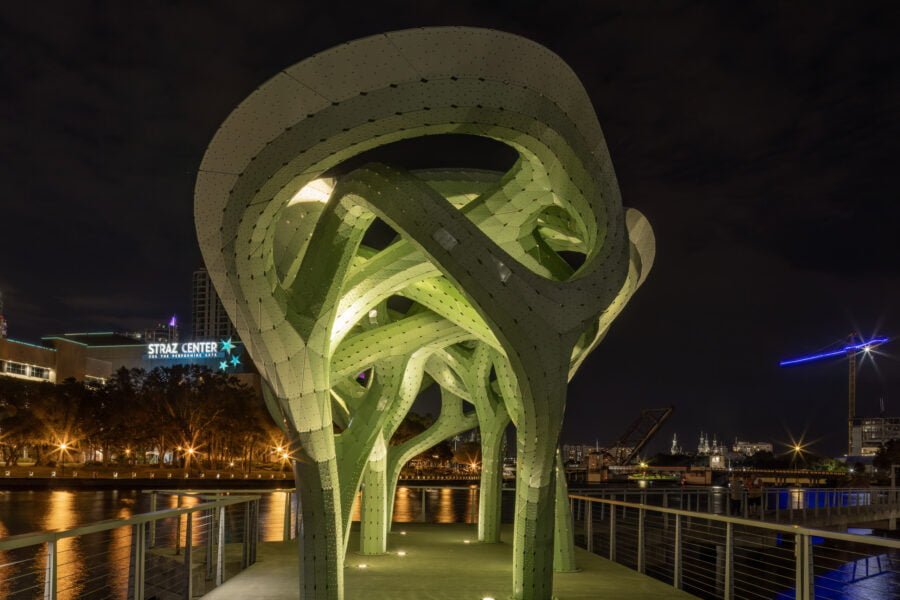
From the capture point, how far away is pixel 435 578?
37.2 ft

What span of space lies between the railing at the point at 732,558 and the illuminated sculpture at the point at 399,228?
7.95ft

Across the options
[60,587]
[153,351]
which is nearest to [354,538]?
[60,587]

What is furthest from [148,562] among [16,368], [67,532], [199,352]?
[199,352]

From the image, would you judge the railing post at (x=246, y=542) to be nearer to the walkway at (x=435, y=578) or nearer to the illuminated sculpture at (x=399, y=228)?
the walkway at (x=435, y=578)

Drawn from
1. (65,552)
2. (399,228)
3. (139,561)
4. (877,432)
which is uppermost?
(399,228)

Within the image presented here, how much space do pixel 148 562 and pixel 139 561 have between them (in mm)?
6429

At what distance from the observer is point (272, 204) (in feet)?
24.8

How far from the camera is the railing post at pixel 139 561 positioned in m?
6.68

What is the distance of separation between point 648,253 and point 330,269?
580 centimetres

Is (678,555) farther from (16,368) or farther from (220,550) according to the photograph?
(16,368)

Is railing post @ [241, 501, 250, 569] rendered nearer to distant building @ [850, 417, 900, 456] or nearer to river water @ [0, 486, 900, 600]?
river water @ [0, 486, 900, 600]

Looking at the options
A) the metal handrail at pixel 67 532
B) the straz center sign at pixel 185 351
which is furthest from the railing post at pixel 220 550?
the straz center sign at pixel 185 351

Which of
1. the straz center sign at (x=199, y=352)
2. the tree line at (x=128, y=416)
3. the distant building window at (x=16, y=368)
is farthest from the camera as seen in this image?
the straz center sign at (x=199, y=352)

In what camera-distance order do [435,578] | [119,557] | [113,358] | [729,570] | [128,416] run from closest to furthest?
[729,570] → [435,578] → [119,557] → [128,416] → [113,358]
